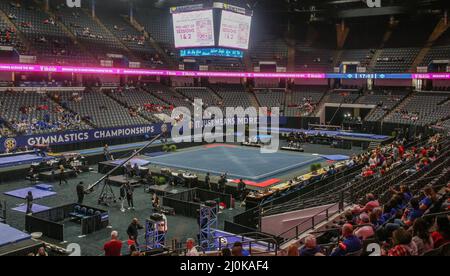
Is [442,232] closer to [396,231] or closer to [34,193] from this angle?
[396,231]

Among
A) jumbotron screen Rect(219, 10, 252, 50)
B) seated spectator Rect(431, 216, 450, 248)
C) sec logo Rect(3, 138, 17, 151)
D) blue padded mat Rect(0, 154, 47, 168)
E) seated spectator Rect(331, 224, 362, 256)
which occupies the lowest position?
blue padded mat Rect(0, 154, 47, 168)

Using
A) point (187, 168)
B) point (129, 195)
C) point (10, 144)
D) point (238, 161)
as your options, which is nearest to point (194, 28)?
point (238, 161)

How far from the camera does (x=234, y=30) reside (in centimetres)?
4350

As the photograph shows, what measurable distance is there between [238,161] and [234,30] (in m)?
16.7

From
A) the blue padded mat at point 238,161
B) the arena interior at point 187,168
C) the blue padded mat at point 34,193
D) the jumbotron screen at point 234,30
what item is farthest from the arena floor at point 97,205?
the jumbotron screen at point 234,30

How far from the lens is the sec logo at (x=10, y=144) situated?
30328 millimetres

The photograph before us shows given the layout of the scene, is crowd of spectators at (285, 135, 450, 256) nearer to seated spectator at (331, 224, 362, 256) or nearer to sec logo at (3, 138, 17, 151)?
seated spectator at (331, 224, 362, 256)

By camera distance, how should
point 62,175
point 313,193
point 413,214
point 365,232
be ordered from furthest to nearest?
point 62,175, point 313,193, point 413,214, point 365,232

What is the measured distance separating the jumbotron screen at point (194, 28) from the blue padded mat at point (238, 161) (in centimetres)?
1159

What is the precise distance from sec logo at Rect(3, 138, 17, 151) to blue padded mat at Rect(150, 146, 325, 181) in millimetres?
10122

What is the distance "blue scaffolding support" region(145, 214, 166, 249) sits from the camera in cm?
1524

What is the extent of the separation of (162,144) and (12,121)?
12.6 meters

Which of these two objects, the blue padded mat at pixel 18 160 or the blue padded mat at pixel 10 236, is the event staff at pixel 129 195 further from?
the blue padded mat at pixel 18 160

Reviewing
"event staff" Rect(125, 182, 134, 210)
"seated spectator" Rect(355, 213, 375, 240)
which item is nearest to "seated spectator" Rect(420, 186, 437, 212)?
"seated spectator" Rect(355, 213, 375, 240)
